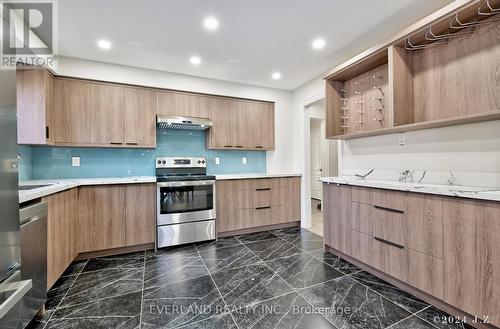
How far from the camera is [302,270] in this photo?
227 centimetres

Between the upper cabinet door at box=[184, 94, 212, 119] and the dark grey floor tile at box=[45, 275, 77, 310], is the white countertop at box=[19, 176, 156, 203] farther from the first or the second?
the upper cabinet door at box=[184, 94, 212, 119]

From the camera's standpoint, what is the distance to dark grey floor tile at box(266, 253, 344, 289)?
6.81 ft

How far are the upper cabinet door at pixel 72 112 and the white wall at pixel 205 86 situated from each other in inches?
6.8

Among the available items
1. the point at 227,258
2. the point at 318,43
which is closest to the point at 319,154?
the point at 318,43

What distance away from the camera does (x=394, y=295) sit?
183 cm

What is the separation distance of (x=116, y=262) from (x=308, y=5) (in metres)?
3.27

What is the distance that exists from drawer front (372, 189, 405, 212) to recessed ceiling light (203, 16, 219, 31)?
2233mm

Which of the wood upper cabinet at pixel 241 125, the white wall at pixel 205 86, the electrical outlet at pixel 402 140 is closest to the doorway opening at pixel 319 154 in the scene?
the white wall at pixel 205 86

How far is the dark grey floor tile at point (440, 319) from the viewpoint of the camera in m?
1.48

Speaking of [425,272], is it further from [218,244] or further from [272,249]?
[218,244]

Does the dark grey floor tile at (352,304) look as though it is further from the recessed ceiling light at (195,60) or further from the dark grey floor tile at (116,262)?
the recessed ceiling light at (195,60)

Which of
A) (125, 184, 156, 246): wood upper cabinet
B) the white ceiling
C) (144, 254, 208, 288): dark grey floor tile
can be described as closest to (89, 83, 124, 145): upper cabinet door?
the white ceiling

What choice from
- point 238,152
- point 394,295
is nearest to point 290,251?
point 394,295

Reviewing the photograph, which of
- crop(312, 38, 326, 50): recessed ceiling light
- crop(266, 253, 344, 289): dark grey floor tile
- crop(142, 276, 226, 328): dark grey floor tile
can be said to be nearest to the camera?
crop(142, 276, 226, 328): dark grey floor tile
